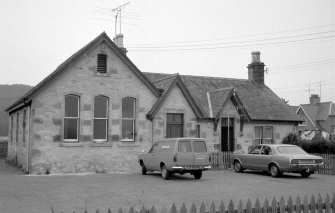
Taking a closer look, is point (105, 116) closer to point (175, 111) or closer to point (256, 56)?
point (175, 111)

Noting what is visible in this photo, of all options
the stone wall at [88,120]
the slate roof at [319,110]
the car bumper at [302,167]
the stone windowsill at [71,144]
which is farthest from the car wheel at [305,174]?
the slate roof at [319,110]

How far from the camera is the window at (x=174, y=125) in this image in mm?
25625

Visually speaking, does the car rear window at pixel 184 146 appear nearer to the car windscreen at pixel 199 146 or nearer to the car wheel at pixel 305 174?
the car windscreen at pixel 199 146

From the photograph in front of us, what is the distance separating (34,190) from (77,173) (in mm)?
6736

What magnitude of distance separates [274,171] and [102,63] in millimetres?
11205

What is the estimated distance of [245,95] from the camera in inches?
1283

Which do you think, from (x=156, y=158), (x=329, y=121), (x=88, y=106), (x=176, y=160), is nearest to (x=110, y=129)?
(x=88, y=106)

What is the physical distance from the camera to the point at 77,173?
22047 mm

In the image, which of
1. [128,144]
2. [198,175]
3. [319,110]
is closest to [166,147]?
[198,175]

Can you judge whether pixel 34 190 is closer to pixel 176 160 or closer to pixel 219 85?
pixel 176 160

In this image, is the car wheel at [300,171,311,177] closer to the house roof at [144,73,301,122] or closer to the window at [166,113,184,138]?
the window at [166,113,184,138]

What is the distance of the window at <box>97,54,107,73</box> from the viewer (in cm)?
2327

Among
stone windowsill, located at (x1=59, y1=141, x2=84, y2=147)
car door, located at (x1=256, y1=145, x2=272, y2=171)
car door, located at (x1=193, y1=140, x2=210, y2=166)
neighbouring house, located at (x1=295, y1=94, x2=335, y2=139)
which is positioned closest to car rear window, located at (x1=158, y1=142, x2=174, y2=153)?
car door, located at (x1=193, y1=140, x2=210, y2=166)

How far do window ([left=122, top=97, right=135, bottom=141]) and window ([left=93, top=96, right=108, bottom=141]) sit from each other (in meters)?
1.13
